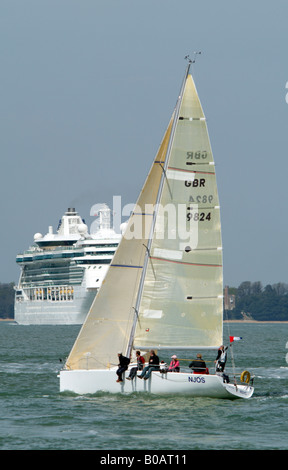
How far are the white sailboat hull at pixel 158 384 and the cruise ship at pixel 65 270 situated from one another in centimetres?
7416

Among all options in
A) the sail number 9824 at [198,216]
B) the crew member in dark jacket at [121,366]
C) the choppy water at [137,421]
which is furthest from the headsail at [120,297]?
the sail number 9824 at [198,216]

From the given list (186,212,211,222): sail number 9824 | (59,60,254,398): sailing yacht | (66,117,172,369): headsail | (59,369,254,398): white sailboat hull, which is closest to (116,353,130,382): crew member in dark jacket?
(59,369,254,398): white sailboat hull

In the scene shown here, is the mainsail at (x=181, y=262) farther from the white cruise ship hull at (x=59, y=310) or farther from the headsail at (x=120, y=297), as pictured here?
the white cruise ship hull at (x=59, y=310)

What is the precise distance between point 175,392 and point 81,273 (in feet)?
268


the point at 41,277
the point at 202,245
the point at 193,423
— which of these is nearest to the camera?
the point at 193,423

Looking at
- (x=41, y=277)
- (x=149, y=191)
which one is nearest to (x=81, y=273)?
(x=41, y=277)

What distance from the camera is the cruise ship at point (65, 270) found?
103m

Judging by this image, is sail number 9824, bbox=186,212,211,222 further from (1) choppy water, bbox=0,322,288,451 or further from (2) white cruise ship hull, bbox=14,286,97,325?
(2) white cruise ship hull, bbox=14,286,97,325

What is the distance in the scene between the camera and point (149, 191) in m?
26.1

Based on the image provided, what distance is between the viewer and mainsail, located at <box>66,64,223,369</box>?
25.0 metres

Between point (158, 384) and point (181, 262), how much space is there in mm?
3341

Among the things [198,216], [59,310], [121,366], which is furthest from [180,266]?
[59,310]

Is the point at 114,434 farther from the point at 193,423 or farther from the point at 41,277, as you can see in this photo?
the point at 41,277

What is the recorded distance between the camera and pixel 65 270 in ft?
359
